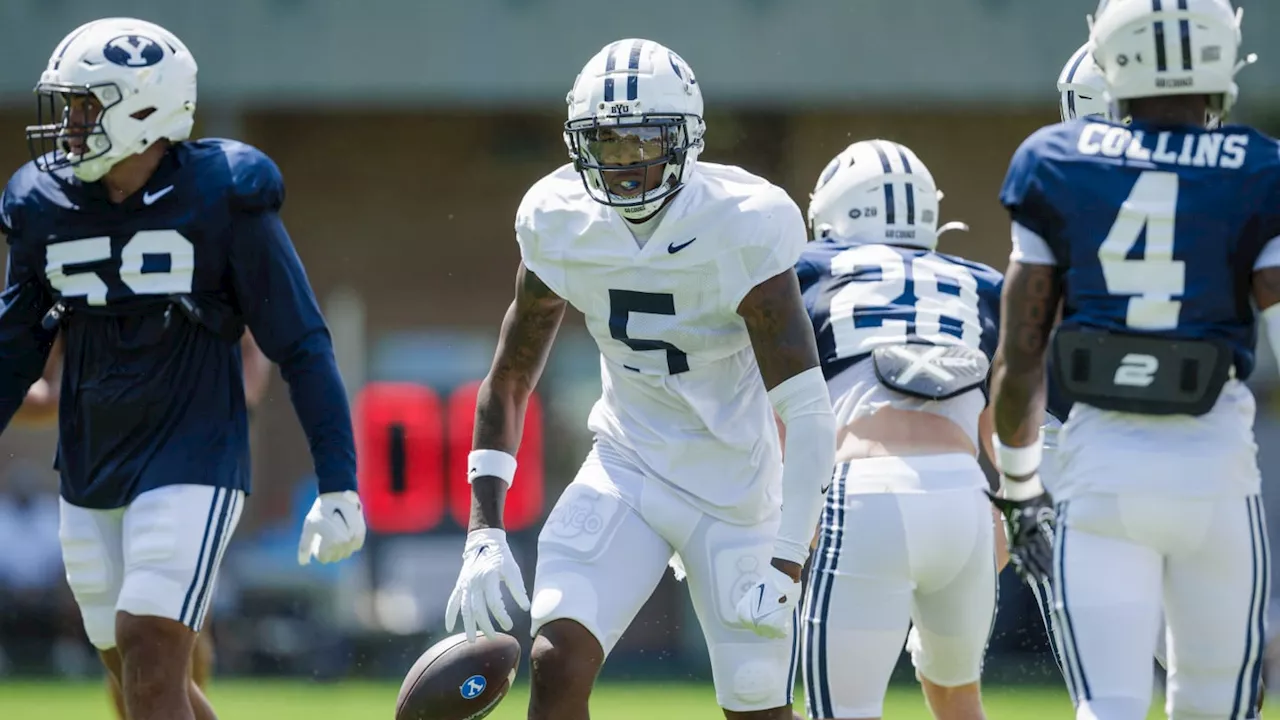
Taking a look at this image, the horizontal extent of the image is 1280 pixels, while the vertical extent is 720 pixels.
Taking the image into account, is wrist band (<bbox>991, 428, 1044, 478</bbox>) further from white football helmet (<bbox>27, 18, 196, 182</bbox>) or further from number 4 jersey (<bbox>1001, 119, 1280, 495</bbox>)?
white football helmet (<bbox>27, 18, 196, 182</bbox>)

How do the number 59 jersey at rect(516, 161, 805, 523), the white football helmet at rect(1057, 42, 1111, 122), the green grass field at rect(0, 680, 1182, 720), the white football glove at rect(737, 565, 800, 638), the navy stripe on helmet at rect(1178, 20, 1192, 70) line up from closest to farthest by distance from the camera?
the navy stripe on helmet at rect(1178, 20, 1192, 70)
the white football glove at rect(737, 565, 800, 638)
the number 59 jersey at rect(516, 161, 805, 523)
the white football helmet at rect(1057, 42, 1111, 122)
the green grass field at rect(0, 680, 1182, 720)

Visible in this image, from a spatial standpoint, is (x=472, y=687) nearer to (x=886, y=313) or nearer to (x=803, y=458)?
(x=803, y=458)

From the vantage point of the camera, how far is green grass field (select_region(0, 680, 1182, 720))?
10047mm

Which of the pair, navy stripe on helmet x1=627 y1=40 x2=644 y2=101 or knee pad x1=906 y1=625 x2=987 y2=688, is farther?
knee pad x1=906 y1=625 x2=987 y2=688

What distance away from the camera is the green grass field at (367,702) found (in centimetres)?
1005

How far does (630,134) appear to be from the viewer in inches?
182

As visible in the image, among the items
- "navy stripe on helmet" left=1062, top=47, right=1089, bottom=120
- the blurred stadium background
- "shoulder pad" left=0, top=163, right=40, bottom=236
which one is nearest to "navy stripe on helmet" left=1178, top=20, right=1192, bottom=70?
"navy stripe on helmet" left=1062, top=47, right=1089, bottom=120

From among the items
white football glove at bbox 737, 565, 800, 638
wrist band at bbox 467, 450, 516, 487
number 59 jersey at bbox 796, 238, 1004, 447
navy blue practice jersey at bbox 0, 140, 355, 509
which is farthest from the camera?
number 59 jersey at bbox 796, 238, 1004, 447

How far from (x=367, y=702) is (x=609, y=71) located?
273 inches

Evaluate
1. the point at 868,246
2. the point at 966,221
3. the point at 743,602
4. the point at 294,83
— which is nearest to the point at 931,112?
the point at 966,221

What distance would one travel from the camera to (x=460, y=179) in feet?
51.5

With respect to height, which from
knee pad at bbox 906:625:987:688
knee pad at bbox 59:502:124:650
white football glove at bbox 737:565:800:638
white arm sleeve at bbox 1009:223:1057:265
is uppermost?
white arm sleeve at bbox 1009:223:1057:265

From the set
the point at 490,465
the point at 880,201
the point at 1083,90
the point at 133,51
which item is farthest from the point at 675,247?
the point at 1083,90

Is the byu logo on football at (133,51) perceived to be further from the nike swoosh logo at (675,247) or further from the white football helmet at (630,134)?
the nike swoosh logo at (675,247)
